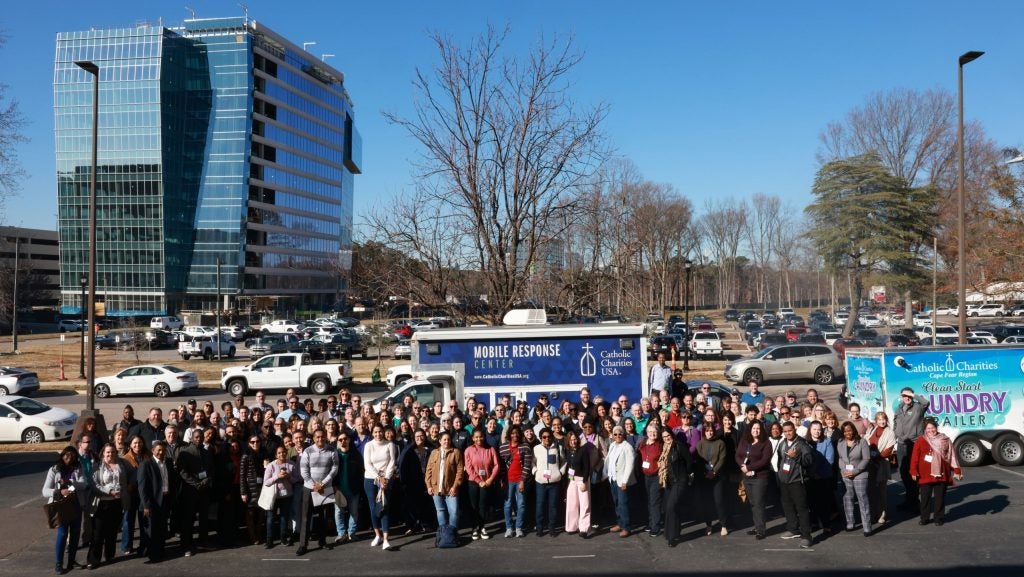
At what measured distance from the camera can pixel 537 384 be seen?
45.7 feet

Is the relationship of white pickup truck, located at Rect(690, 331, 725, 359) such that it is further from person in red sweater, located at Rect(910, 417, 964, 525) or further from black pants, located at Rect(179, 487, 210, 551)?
black pants, located at Rect(179, 487, 210, 551)

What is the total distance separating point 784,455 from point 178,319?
83.5m

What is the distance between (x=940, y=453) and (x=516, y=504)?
18.0 feet

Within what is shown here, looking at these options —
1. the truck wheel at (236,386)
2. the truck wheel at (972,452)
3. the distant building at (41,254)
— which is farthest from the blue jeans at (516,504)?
the distant building at (41,254)

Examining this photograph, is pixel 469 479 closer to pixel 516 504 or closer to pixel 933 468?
pixel 516 504

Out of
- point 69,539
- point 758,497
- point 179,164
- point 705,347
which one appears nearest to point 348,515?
point 69,539

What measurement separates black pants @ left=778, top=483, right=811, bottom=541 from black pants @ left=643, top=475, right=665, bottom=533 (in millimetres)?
1497

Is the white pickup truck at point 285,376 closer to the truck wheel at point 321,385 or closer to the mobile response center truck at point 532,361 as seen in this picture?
A: the truck wheel at point 321,385

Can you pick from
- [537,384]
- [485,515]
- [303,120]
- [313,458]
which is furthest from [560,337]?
[303,120]

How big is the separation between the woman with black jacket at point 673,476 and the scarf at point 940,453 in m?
3.18

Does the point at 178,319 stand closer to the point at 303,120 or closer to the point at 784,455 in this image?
the point at 303,120

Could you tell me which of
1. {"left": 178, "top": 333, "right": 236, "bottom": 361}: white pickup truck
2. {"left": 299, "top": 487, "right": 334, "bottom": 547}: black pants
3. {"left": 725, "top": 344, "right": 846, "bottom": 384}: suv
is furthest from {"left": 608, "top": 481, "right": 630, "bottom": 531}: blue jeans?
{"left": 178, "top": 333, "right": 236, "bottom": 361}: white pickup truck

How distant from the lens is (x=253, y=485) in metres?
9.75

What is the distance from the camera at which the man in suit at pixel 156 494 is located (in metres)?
9.05
